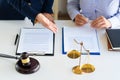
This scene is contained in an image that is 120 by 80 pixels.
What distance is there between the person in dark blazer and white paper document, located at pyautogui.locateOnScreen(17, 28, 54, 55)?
5 cm

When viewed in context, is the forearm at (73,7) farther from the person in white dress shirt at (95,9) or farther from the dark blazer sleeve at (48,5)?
the dark blazer sleeve at (48,5)

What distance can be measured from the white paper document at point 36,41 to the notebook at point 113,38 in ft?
1.03

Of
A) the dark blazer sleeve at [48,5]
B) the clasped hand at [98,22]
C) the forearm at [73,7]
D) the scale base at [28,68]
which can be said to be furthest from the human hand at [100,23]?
the scale base at [28,68]

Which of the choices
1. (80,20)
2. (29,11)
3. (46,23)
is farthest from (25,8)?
(80,20)

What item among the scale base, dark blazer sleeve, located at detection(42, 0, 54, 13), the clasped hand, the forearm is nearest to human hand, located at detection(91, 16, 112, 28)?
the clasped hand

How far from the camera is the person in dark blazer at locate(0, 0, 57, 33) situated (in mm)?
1469

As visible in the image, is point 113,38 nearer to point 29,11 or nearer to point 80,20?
point 80,20

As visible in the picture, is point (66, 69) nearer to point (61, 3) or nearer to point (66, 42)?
point (66, 42)

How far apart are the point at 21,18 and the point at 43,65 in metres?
0.52

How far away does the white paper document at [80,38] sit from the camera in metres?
1.35

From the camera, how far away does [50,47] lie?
135 centimetres

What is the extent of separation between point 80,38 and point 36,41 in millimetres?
249

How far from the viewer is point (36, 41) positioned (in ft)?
4.56

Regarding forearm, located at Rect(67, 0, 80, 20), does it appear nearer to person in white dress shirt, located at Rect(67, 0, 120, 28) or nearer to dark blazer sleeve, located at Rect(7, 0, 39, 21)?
person in white dress shirt, located at Rect(67, 0, 120, 28)
